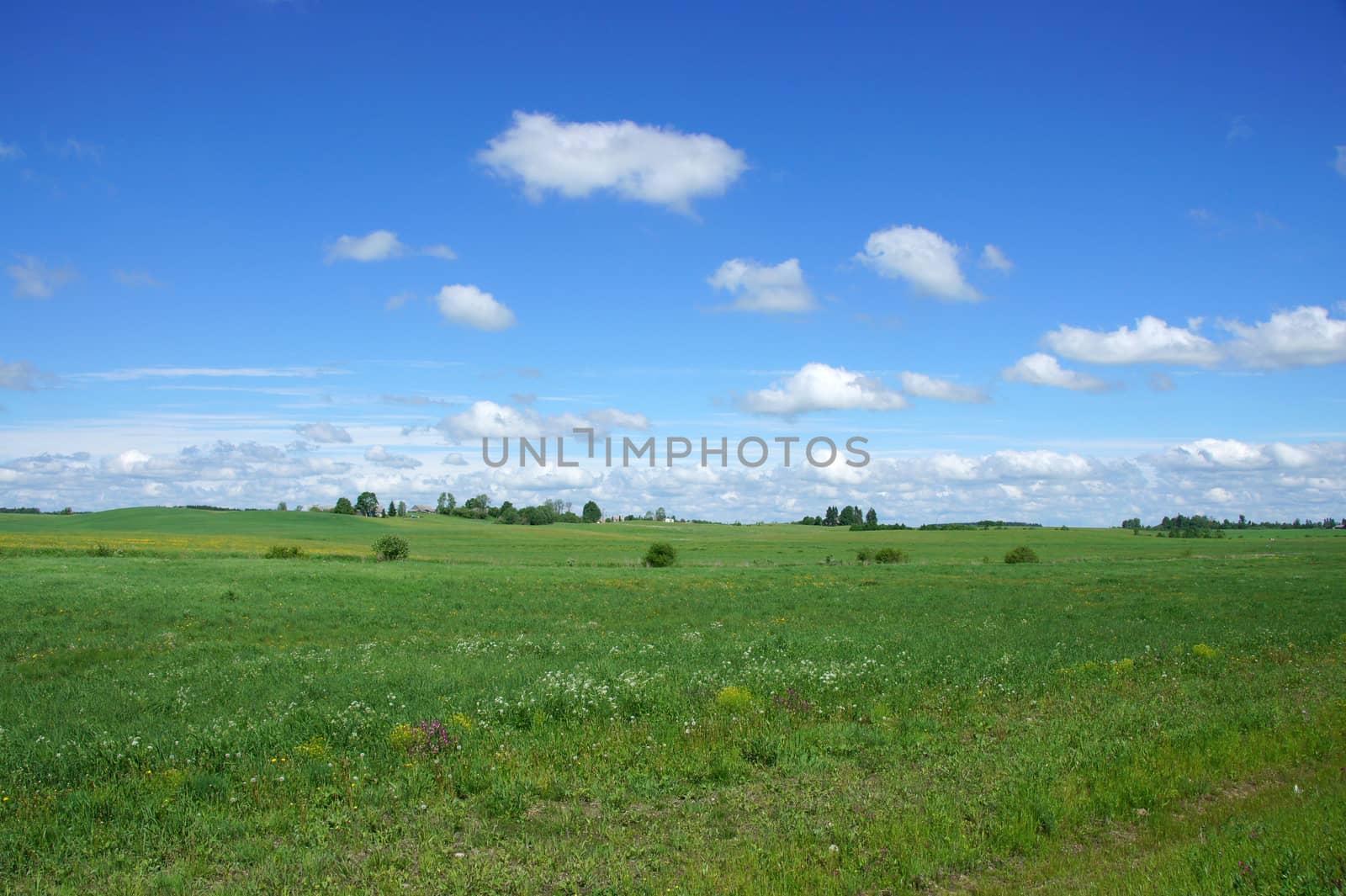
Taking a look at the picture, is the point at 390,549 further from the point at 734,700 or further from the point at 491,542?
the point at 734,700

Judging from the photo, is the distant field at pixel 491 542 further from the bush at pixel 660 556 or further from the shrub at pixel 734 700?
the shrub at pixel 734 700

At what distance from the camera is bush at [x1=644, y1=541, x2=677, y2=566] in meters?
66.5

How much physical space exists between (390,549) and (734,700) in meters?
55.9

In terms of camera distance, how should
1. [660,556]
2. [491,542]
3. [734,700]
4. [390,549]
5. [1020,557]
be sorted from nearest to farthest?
[734,700]
[390,549]
[660,556]
[1020,557]
[491,542]

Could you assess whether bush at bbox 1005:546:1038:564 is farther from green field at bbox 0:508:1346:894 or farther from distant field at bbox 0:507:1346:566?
green field at bbox 0:508:1346:894

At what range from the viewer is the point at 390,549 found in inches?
2464

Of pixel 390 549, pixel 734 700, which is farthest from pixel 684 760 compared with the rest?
pixel 390 549

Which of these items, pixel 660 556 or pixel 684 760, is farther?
pixel 660 556

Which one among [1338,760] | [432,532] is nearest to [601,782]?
[1338,760]

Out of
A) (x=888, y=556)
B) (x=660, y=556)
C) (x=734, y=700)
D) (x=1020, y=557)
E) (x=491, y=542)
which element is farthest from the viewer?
(x=491, y=542)

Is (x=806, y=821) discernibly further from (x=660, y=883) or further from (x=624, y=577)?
(x=624, y=577)

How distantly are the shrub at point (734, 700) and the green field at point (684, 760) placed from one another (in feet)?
0.19

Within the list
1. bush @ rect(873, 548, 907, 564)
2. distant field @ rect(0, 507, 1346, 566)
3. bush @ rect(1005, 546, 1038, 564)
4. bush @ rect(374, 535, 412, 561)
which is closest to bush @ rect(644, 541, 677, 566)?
distant field @ rect(0, 507, 1346, 566)

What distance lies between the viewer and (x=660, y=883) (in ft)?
21.3
